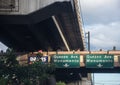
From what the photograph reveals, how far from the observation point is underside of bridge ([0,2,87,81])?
47.8 meters

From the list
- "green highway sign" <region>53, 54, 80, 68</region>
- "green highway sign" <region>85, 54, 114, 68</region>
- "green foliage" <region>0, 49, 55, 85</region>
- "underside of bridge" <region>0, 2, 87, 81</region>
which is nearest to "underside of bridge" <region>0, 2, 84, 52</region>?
"underside of bridge" <region>0, 2, 87, 81</region>

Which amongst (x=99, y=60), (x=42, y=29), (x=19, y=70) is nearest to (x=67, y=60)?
(x=99, y=60)

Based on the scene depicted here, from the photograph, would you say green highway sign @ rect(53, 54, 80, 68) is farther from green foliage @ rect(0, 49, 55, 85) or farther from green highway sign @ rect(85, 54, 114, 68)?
green foliage @ rect(0, 49, 55, 85)

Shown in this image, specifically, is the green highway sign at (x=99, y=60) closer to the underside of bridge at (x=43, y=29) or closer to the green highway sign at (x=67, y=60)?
the green highway sign at (x=67, y=60)

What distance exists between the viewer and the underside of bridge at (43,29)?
1881 inches

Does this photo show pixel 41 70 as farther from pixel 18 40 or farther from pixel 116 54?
pixel 18 40

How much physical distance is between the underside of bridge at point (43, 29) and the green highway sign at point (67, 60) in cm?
386

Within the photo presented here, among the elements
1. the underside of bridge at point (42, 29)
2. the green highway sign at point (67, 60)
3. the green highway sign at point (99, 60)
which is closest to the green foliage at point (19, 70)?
the underside of bridge at point (42, 29)

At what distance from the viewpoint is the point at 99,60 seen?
55.8m

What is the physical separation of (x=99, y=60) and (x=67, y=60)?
4005mm

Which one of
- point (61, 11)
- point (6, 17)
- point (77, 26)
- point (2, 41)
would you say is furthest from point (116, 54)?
point (2, 41)

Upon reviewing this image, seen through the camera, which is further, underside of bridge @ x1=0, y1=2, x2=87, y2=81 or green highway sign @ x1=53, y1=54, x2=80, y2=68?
green highway sign @ x1=53, y1=54, x2=80, y2=68

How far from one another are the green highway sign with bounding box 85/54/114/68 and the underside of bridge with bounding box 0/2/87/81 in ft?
16.0

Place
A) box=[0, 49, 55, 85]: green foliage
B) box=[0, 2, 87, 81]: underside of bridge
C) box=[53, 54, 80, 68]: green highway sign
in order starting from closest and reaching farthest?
box=[0, 49, 55, 85]: green foliage, box=[0, 2, 87, 81]: underside of bridge, box=[53, 54, 80, 68]: green highway sign
